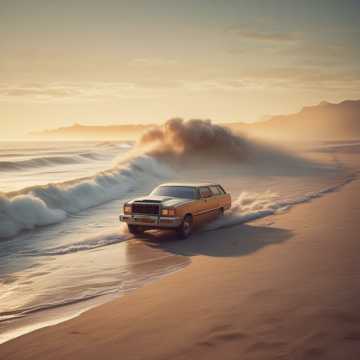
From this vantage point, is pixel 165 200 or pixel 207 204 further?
pixel 207 204

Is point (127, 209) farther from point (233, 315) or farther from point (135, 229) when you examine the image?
point (233, 315)

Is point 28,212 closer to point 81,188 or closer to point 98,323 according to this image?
point 81,188

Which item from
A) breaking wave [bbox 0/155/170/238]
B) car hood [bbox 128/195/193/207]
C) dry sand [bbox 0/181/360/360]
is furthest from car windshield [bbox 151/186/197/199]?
breaking wave [bbox 0/155/170/238]

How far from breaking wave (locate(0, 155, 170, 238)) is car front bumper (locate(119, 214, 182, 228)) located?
366 cm

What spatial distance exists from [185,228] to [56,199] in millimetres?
7320

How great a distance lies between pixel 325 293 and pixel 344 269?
58.7 inches

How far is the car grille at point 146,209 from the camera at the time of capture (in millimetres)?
11545

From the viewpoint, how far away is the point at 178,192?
41.6ft

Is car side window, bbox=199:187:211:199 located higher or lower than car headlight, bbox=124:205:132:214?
higher

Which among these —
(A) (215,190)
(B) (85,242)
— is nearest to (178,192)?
(A) (215,190)

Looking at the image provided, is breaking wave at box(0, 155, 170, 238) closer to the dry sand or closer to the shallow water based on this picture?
Result: the shallow water

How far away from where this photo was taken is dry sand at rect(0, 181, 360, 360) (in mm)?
4930

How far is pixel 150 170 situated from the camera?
3144 centimetres

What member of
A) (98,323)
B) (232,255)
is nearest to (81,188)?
(232,255)
